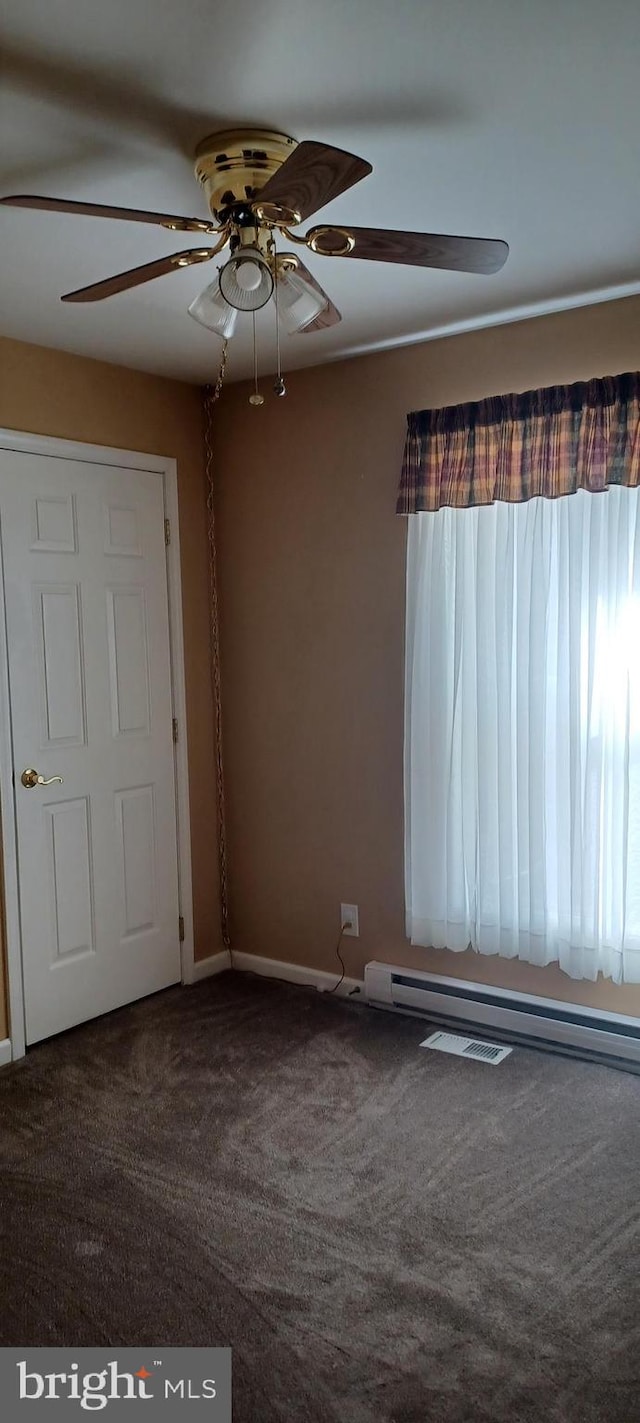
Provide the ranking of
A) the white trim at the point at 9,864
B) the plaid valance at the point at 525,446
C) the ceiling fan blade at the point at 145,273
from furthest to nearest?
the white trim at the point at 9,864 < the plaid valance at the point at 525,446 < the ceiling fan blade at the point at 145,273

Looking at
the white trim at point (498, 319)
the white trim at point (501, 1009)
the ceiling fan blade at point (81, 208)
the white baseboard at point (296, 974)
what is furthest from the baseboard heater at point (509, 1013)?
the ceiling fan blade at point (81, 208)

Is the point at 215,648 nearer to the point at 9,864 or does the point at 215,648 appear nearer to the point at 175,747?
the point at 175,747

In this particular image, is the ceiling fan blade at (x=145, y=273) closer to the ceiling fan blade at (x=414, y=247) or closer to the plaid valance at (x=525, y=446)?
the ceiling fan blade at (x=414, y=247)

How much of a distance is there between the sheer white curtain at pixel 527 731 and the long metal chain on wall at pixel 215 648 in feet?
3.33

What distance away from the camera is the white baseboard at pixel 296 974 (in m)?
3.91

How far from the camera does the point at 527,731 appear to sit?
3.27 meters

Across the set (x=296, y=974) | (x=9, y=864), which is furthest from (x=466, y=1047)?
(x=9, y=864)

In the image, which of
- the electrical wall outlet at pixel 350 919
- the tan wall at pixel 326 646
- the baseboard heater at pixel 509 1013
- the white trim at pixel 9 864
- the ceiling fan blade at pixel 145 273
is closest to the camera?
the ceiling fan blade at pixel 145 273

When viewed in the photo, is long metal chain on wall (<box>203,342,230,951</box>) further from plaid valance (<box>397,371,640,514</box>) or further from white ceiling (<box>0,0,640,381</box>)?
white ceiling (<box>0,0,640,381</box>)

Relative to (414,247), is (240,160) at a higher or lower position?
higher

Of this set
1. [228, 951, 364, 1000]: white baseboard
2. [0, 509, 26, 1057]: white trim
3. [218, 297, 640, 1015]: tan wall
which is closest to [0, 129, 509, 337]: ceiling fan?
[218, 297, 640, 1015]: tan wall

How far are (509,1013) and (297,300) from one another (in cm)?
245

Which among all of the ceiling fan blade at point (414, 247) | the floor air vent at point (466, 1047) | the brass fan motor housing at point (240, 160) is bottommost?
the floor air vent at point (466, 1047)

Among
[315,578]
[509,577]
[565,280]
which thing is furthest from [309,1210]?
[565,280]
